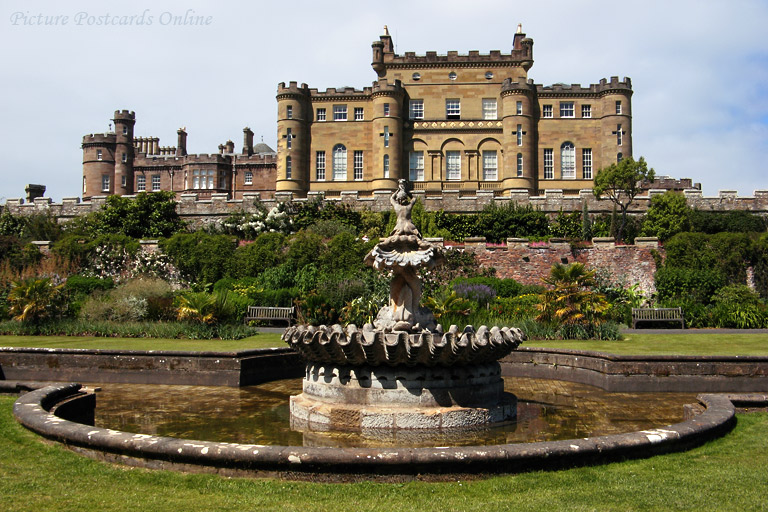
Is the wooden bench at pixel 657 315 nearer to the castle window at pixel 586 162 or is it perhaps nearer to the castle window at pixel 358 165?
the castle window at pixel 586 162

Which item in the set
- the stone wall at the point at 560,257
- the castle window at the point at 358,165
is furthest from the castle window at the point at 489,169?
the stone wall at the point at 560,257

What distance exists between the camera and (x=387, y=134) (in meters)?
47.4

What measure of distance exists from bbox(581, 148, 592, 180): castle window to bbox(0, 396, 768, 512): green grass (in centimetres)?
4434

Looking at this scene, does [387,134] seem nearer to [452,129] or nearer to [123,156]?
[452,129]

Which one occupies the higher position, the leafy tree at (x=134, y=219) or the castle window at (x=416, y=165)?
the castle window at (x=416, y=165)

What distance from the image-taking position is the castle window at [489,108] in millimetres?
49688

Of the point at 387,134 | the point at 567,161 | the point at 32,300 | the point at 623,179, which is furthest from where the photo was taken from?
the point at 567,161

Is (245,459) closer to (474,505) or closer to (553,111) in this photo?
(474,505)

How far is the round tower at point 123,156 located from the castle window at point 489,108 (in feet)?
108

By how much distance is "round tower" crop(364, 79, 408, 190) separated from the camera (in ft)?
155

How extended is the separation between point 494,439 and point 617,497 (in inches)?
109

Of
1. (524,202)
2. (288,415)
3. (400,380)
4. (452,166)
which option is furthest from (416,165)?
(400,380)

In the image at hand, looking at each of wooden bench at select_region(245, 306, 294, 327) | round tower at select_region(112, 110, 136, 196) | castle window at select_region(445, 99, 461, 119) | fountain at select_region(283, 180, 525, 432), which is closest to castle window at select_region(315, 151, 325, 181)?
castle window at select_region(445, 99, 461, 119)

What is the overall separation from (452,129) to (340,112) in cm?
848
